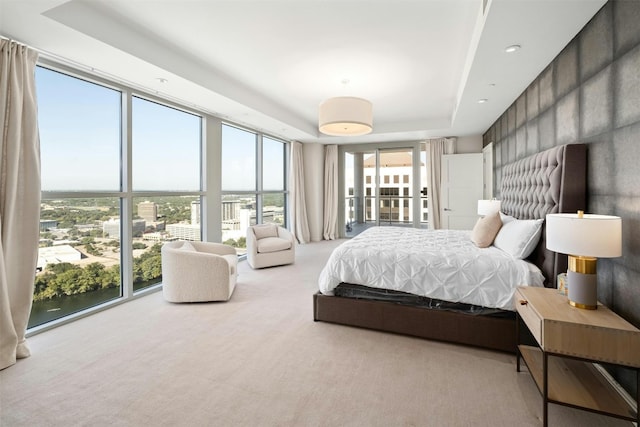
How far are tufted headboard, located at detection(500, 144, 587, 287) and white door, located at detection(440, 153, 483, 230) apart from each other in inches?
117

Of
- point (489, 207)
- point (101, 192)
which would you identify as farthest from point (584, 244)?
point (101, 192)

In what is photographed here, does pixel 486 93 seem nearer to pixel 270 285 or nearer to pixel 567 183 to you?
pixel 567 183

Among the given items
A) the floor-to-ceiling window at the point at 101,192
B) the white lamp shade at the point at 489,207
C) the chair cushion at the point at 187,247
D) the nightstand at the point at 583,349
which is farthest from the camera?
the white lamp shade at the point at 489,207

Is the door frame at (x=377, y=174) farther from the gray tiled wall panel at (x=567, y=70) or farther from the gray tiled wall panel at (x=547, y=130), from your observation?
the gray tiled wall panel at (x=567, y=70)

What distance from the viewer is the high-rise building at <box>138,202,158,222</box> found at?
3861 millimetres

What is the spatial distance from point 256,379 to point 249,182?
4521 mm

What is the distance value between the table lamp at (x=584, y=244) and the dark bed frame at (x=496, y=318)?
60 centimetres

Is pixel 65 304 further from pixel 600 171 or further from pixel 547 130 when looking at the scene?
pixel 547 130

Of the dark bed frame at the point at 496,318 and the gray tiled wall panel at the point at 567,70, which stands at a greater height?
the gray tiled wall panel at the point at 567,70

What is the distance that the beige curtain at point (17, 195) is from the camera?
7.47ft

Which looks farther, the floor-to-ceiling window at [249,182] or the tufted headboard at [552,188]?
the floor-to-ceiling window at [249,182]

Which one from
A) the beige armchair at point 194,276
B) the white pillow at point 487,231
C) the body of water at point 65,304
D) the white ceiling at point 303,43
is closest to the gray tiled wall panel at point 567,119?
the white ceiling at point 303,43

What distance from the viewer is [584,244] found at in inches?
62.9

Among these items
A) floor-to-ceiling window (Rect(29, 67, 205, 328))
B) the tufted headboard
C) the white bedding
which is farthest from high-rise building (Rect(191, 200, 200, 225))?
the tufted headboard
